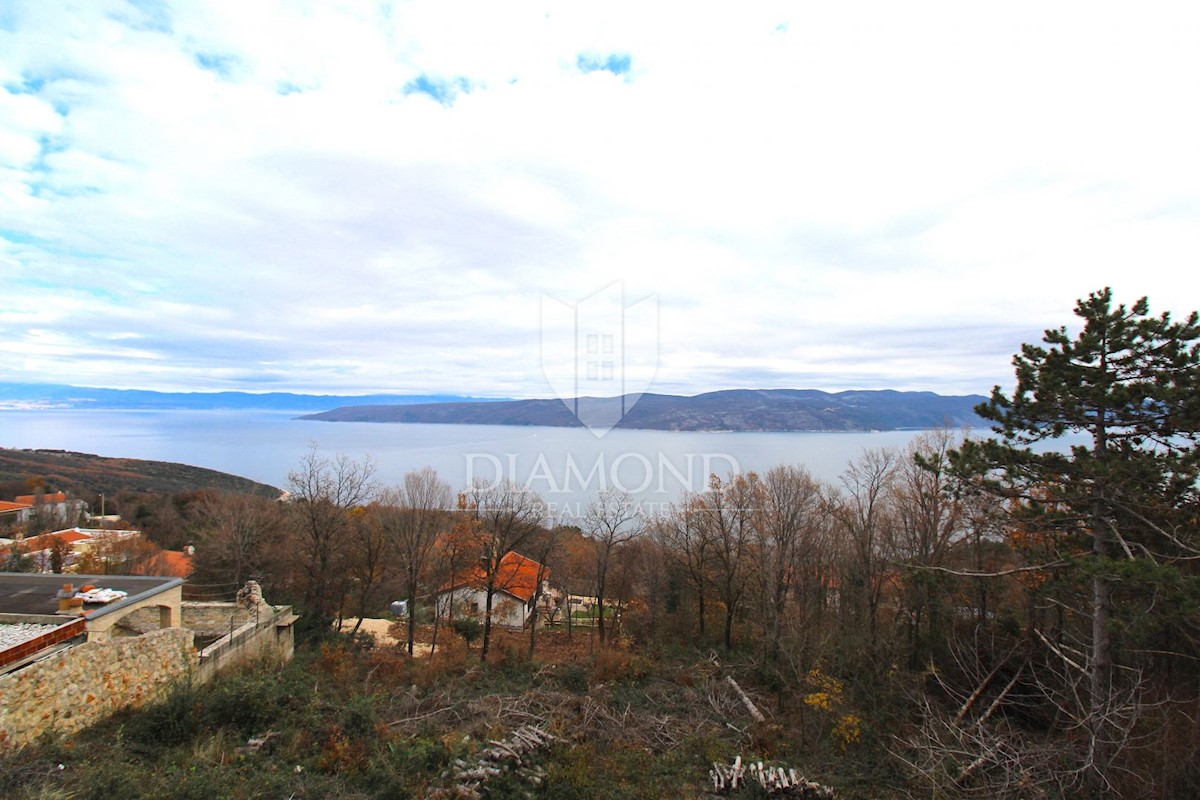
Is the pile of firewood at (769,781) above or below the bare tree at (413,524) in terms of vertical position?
below

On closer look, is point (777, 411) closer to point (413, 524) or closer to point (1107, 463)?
point (413, 524)

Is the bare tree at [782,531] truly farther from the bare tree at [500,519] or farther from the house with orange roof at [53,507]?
the house with orange roof at [53,507]

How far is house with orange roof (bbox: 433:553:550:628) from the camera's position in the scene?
22.1m

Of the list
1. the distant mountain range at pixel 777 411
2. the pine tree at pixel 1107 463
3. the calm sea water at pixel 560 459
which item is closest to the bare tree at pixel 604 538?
the calm sea water at pixel 560 459

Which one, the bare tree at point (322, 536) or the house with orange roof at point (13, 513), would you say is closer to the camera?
the bare tree at point (322, 536)

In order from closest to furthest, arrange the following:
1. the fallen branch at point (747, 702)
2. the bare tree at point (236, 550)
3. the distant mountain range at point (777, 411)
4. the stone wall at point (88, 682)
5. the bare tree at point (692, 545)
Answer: the stone wall at point (88, 682), the fallen branch at point (747, 702), the bare tree at point (692, 545), the bare tree at point (236, 550), the distant mountain range at point (777, 411)

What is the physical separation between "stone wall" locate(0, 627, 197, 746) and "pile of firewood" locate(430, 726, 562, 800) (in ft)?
18.5

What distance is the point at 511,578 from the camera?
2436 centimetres

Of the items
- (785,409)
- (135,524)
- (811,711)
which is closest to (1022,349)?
(811,711)

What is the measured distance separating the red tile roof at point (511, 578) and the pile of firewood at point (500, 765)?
36.2 ft

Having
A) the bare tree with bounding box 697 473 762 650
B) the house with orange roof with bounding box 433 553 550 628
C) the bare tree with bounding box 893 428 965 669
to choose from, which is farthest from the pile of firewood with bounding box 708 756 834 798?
the house with orange roof with bounding box 433 553 550 628

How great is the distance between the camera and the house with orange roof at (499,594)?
22.1m

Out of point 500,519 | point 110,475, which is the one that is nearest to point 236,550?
point 500,519

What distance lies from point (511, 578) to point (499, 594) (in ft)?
3.42
